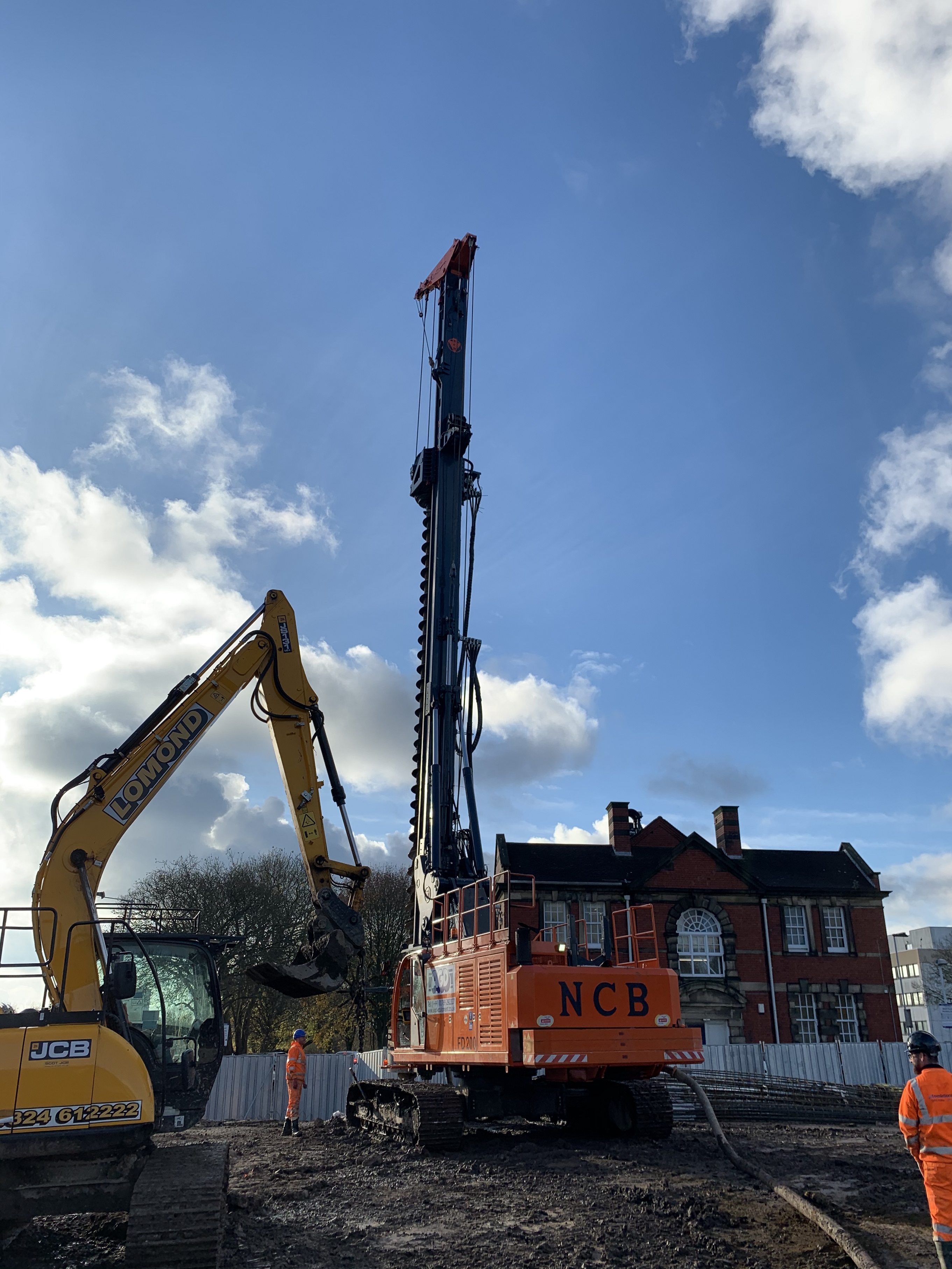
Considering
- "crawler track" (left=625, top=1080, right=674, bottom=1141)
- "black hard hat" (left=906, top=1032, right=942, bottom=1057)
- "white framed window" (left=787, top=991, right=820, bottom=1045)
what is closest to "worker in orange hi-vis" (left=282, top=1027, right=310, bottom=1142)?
"crawler track" (left=625, top=1080, right=674, bottom=1141)

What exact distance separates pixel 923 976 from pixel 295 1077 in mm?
83165

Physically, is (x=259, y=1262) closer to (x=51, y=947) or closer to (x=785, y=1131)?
(x=51, y=947)

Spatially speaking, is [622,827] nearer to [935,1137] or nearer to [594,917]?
[594,917]

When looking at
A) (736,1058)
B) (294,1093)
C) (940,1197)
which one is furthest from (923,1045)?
(736,1058)

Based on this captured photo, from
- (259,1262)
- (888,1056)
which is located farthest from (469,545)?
(888,1056)

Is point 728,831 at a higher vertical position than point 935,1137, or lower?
higher

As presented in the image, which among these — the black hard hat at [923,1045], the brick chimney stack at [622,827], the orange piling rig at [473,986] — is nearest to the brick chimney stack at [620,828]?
the brick chimney stack at [622,827]

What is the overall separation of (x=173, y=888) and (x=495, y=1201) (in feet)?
97.6

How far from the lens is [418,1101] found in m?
13.0

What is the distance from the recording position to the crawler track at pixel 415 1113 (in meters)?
12.7

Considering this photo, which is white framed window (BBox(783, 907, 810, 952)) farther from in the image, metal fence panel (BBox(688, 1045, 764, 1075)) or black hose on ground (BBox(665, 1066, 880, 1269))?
black hose on ground (BBox(665, 1066, 880, 1269))

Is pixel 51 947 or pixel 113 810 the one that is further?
pixel 113 810

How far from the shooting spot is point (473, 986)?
43.9 feet

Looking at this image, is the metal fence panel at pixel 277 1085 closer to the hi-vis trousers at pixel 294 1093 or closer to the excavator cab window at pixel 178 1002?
the hi-vis trousers at pixel 294 1093
